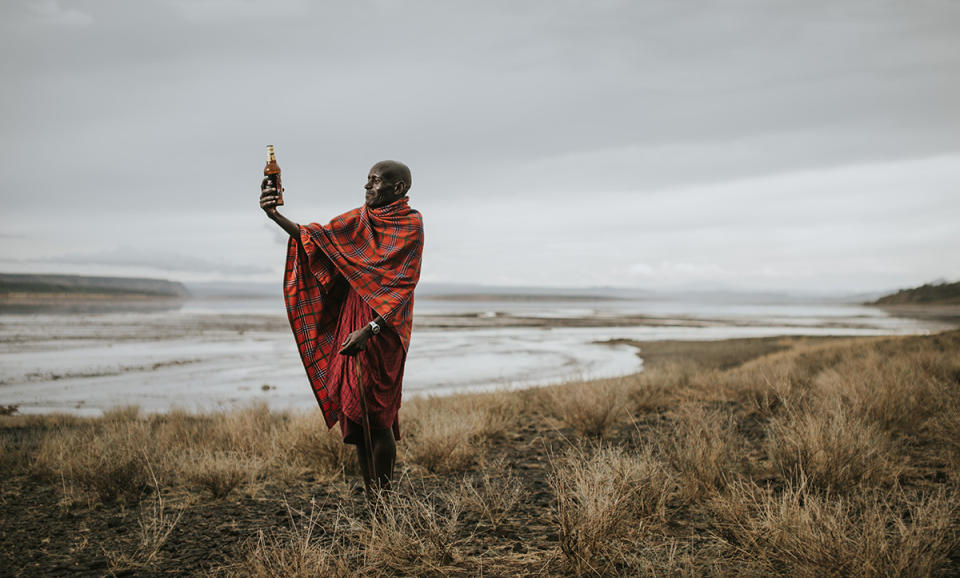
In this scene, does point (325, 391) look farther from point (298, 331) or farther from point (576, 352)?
point (576, 352)

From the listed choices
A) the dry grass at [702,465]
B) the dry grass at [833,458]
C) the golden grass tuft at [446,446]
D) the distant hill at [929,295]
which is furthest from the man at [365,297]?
the distant hill at [929,295]

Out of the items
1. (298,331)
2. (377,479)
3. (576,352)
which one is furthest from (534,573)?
(576,352)

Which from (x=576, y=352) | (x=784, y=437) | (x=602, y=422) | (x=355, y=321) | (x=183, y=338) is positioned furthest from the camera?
(x=183, y=338)

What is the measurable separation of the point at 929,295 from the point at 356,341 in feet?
386

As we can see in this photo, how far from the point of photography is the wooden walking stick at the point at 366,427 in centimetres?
357

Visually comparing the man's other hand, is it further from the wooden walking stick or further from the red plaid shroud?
the wooden walking stick

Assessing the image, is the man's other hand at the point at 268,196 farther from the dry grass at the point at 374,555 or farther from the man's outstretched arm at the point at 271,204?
the dry grass at the point at 374,555

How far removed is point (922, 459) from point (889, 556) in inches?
114

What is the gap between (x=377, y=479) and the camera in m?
3.83

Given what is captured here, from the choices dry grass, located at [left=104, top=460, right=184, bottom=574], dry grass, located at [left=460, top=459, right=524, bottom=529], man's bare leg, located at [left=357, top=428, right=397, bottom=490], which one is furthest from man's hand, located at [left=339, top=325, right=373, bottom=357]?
dry grass, located at [left=104, top=460, right=184, bottom=574]

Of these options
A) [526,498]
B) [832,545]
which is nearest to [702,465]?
[526,498]

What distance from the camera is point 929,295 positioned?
310 feet

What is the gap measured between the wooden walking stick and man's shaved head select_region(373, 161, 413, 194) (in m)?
1.16

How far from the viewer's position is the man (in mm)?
3613
